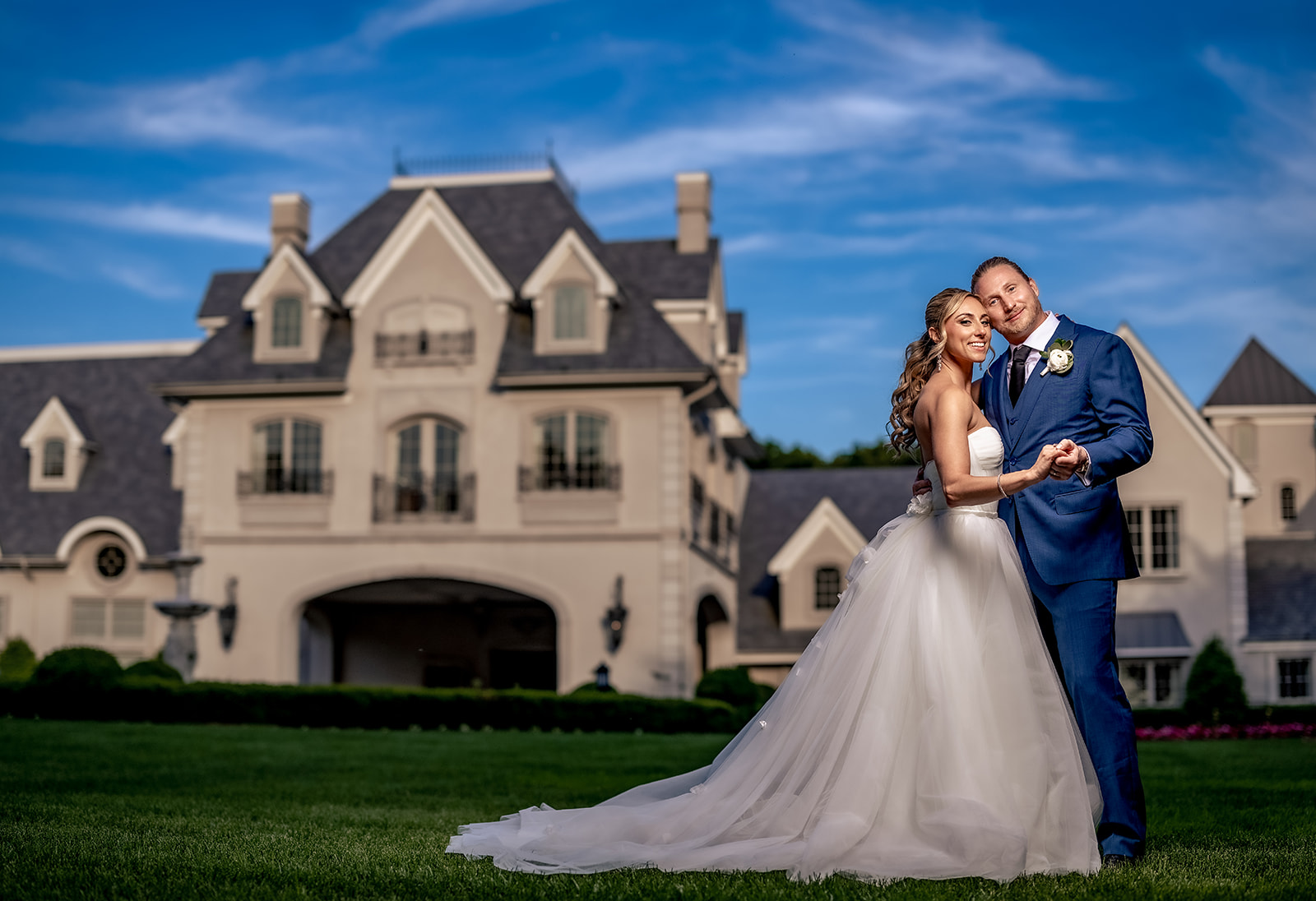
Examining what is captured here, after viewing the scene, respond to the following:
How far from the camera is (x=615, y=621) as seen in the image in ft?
97.5

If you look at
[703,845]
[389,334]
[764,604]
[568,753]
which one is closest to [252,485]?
[389,334]

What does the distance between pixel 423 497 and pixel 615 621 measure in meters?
5.40

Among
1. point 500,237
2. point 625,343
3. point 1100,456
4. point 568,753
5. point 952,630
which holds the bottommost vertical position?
point 568,753

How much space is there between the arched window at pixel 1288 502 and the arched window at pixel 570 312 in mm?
26096

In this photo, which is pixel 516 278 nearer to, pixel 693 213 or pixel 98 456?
pixel 693 213

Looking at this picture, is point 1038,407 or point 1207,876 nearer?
point 1207,876

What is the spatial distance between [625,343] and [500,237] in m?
5.21

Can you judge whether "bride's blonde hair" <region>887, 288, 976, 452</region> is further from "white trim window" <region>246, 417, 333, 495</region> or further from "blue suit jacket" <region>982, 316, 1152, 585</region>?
"white trim window" <region>246, 417, 333, 495</region>

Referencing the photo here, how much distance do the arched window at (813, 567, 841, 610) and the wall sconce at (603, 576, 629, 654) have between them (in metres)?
7.43

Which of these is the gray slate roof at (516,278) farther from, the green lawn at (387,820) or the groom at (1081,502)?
the groom at (1081,502)

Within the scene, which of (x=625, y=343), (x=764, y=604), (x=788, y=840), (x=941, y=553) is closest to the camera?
(x=788, y=840)

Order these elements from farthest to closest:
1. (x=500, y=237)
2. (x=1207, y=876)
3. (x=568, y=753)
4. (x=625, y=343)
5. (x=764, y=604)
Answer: (x=764, y=604) < (x=500, y=237) < (x=625, y=343) < (x=568, y=753) < (x=1207, y=876)

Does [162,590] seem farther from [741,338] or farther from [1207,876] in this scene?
[1207,876]

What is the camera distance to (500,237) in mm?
33781
